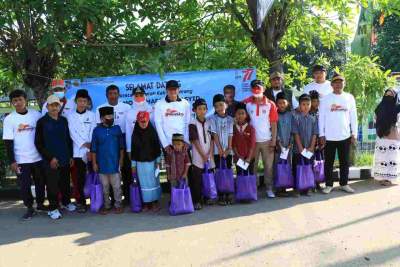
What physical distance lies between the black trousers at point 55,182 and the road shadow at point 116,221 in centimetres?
27

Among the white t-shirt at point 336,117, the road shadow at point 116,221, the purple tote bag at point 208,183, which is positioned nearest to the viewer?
the road shadow at point 116,221

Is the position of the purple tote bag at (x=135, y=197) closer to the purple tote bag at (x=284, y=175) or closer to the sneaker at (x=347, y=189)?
the purple tote bag at (x=284, y=175)

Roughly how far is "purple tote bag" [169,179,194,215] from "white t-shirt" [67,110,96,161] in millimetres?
1444

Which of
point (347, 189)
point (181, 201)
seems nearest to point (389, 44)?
point (347, 189)

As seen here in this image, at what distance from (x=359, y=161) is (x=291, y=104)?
267cm

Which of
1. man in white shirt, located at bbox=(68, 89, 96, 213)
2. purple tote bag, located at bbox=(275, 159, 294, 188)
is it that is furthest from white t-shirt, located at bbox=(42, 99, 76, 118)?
purple tote bag, located at bbox=(275, 159, 294, 188)

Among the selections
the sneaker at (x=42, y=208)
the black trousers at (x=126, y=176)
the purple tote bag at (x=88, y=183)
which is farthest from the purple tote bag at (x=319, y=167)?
the sneaker at (x=42, y=208)

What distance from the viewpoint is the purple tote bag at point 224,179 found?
6.48 m

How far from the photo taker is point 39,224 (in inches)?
235

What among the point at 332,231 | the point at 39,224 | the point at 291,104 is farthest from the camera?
the point at 291,104

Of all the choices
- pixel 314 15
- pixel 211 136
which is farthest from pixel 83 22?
pixel 314 15

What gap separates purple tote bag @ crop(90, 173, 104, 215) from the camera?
6.33 metres

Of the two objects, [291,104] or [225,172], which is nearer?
[225,172]

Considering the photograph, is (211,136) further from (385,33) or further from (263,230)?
(385,33)
